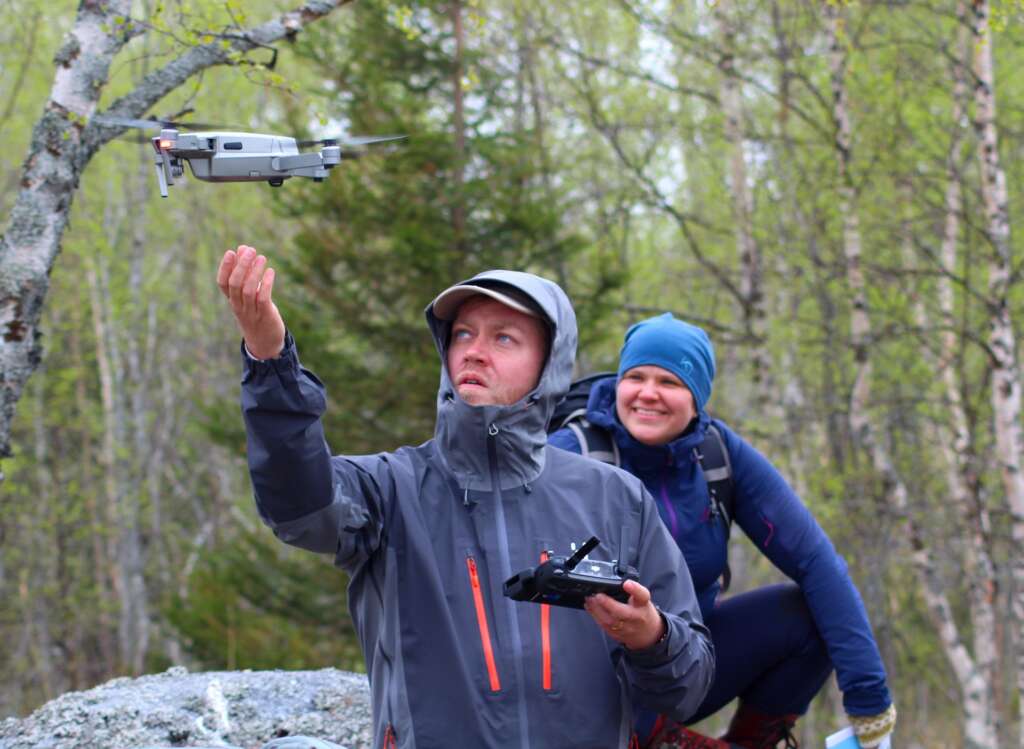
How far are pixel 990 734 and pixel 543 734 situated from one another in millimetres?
8856

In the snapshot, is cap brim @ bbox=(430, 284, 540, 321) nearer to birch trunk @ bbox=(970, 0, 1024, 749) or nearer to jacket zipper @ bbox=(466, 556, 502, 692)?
jacket zipper @ bbox=(466, 556, 502, 692)

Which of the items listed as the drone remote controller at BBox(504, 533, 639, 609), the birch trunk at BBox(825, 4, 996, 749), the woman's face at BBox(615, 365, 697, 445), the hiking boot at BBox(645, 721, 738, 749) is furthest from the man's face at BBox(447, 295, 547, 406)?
the birch trunk at BBox(825, 4, 996, 749)

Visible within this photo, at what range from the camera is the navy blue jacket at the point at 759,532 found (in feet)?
12.2

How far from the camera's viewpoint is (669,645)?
267 cm

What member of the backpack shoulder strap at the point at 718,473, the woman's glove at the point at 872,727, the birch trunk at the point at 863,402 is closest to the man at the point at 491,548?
the backpack shoulder strap at the point at 718,473

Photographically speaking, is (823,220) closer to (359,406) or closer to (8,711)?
(359,406)

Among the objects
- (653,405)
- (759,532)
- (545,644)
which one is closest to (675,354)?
(653,405)

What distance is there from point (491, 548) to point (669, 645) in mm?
500

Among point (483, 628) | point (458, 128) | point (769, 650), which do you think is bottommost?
point (769, 650)

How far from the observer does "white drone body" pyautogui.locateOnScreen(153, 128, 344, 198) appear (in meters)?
2.39

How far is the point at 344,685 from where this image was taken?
4.74m

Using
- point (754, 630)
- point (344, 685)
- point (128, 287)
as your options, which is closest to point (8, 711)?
point (128, 287)

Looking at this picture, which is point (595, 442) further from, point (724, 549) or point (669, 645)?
point (669, 645)

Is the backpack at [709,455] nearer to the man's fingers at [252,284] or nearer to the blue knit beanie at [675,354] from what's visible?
the blue knit beanie at [675,354]
